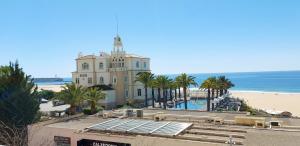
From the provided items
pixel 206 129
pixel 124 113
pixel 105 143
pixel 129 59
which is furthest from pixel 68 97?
pixel 129 59

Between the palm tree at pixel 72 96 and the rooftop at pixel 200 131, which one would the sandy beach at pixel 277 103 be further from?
the rooftop at pixel 200 131

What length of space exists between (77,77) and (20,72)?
3551 cm

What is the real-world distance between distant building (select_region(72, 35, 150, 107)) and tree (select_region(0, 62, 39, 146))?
30.2 meters

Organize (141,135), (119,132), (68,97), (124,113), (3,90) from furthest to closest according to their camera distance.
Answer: (68,97) < (3,90) < (124,113) < (119,132) < (141,135)

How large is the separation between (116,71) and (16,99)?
110 feet

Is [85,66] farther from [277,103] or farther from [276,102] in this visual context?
[276,102]

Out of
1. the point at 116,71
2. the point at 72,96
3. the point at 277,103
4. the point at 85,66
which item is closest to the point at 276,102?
the point at 277,103

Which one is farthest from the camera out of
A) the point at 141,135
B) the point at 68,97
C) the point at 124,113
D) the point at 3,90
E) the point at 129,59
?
the point at 129,59

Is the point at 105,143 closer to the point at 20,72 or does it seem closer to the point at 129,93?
the point at 20,72

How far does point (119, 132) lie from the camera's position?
21.1m

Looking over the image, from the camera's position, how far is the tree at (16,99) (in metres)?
31.8

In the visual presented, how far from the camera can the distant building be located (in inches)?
2562

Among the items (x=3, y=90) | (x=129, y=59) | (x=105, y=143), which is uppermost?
(x=129, y=59)

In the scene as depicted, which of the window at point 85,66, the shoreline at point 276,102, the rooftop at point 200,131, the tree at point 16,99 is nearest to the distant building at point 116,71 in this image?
the window at point 85,66
